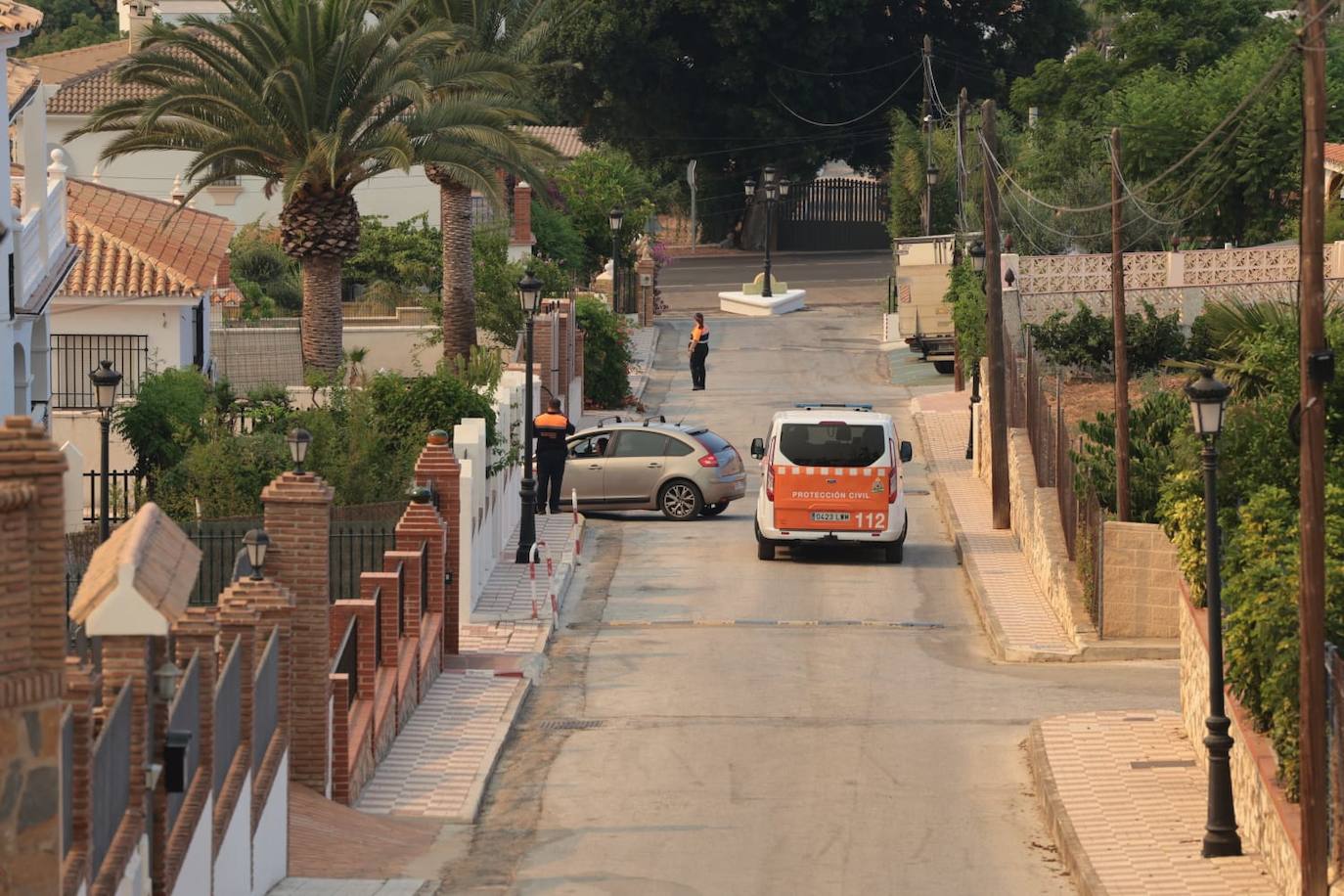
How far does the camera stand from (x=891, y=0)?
77.2 m

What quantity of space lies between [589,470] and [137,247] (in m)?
9.11

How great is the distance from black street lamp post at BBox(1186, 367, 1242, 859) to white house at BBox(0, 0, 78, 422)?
50.8 ft

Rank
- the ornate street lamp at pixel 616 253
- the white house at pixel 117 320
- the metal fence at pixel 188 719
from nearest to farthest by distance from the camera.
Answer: the metal fence at pixel 188 719
the white house at pixel 117 320
the ornate street lamp at pixel 616 253

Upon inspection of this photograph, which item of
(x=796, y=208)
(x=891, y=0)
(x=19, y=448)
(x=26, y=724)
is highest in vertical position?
(x=891, y=0)

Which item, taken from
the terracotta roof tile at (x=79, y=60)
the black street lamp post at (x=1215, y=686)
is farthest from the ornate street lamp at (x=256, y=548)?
the terracotta roof tile at (x=79, y=60)

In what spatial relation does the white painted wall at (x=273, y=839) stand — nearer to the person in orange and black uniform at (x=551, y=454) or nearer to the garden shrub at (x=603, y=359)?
the person in orange and black uniform at (x=551, y=454)

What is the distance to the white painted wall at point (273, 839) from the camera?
545 inches

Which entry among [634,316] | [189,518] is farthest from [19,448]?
[634,316]

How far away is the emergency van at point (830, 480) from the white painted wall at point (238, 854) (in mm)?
15043

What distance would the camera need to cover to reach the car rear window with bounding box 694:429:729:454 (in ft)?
105

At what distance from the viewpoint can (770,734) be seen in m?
19.7

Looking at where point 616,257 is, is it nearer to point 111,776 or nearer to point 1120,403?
point 1120,403

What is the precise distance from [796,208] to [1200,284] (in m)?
Answer: 36.2

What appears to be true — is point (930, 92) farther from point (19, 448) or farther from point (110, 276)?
point (19, 448)
